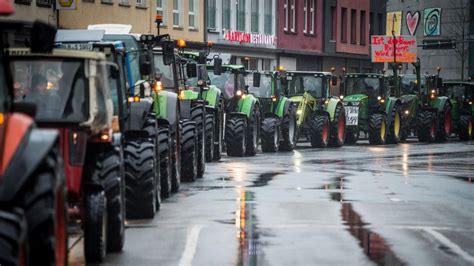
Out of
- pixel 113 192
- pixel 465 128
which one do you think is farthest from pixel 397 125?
pixel 113 192

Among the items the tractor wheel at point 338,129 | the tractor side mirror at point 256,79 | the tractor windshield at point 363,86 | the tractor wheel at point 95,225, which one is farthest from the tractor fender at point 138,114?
the tractor windshield at point 363,86

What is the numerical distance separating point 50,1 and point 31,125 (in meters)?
37.6

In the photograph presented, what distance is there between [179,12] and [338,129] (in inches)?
690

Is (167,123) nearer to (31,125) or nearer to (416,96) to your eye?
(31,125)

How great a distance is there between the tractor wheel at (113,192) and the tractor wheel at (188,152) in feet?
35.1

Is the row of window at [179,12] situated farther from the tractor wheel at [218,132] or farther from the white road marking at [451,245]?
the white road marking at [451,245]

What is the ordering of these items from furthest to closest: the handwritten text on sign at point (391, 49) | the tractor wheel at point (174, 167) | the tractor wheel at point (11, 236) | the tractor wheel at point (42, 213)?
the handwritten text on sign at point (391, 49) < the tractor wheel at point (174, 167) < the tractor wheel at point (42, 213) < the tractor wheel at point (11, 236)

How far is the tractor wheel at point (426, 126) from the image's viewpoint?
5162cm

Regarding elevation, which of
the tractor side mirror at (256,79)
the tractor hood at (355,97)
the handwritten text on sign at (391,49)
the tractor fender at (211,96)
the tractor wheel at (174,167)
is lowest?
the tractor wheel at (174,167)

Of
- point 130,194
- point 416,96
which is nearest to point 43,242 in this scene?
point 130,194

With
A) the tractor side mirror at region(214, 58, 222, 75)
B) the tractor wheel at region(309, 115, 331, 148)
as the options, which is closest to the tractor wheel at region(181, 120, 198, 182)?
the tractor side mirror at region(214, 58, 222, 75)

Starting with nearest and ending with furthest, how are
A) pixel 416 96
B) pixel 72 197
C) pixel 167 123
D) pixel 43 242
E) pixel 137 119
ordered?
pixel 43 242 < pixel 72 197 < pixel 137 119 < pixel 167 123 < pixel 416 96

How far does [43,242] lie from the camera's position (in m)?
9.26

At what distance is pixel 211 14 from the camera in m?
63.5
